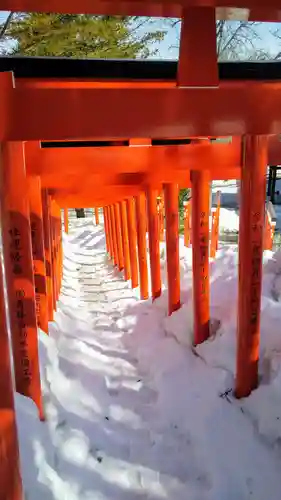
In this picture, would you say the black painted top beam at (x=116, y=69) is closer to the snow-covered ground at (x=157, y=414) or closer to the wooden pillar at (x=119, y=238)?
the snow-covered ground at (x=157, y=414)

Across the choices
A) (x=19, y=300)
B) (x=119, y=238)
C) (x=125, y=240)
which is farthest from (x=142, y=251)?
(x=19, y=300)

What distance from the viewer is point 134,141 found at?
577 cm

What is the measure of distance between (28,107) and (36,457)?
92.5 inches

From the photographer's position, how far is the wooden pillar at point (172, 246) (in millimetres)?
6973

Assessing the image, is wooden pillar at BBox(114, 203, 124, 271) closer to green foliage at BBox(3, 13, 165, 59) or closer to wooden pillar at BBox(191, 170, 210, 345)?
green foliage at BBox(3, 13, 165, 59)

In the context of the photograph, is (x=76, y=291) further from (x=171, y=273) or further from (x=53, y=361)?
(x=53, y=361)

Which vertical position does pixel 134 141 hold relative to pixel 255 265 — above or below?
above

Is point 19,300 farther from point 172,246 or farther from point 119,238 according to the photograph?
point 119,238

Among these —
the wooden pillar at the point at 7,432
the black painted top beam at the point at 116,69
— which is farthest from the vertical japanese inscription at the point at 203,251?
the wooden pillar at the point at 7,432

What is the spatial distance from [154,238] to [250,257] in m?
3.95

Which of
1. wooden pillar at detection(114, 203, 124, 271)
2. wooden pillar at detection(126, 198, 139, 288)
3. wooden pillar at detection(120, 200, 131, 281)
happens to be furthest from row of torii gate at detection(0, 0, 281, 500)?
wooden pillar at detection(114, 203, 124, 271)

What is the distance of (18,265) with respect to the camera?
3.98 metres

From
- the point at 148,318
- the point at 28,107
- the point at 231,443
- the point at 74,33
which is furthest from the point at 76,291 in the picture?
the point at 28,107

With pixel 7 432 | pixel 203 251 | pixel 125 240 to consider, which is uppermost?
pixel 203 251
